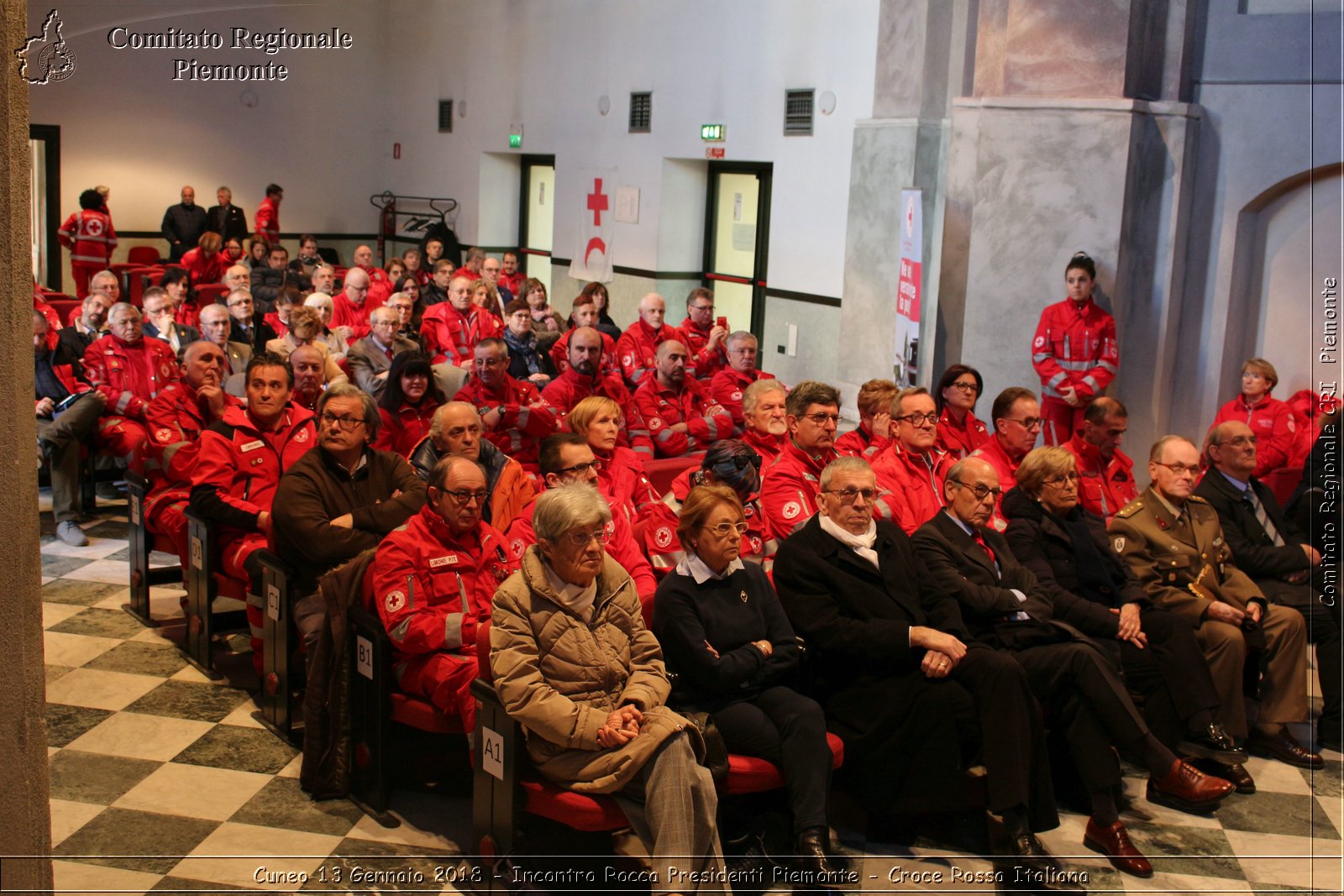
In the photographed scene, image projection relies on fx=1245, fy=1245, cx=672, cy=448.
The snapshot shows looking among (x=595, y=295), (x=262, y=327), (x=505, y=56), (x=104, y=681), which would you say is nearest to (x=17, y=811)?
(x=104, y=681)

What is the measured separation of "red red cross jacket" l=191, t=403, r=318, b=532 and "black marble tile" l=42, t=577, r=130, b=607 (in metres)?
1.51

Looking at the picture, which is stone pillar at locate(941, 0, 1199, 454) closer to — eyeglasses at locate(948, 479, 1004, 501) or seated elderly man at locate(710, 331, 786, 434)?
seated elderly man at locate(710, 331, 786, 434)

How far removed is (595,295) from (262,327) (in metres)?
2.65

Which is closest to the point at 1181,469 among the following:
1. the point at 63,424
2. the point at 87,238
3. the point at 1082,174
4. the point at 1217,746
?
the point at 1217,746

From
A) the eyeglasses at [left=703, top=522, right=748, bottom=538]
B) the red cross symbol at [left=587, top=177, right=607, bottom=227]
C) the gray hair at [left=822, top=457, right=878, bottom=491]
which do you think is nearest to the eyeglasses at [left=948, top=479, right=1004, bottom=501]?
the gray hair at [left=822, top=457, right=878, bottom=491]

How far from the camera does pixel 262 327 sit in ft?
30.1

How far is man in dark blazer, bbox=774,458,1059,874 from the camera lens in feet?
13.1

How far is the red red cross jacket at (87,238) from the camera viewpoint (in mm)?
14766

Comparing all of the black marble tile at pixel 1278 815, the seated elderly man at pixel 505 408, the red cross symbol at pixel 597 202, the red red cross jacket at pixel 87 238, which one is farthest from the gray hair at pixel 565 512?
the red red cross jacket at pixel 87 238

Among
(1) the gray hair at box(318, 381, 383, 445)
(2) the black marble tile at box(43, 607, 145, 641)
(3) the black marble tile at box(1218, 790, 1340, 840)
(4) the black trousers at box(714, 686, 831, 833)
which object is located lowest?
(3) the black marble tile at box(1218, 790, 1340, 840)

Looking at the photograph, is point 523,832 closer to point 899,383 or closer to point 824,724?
point 824,724

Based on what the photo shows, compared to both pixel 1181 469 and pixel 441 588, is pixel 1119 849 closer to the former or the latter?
pixel 1181 469

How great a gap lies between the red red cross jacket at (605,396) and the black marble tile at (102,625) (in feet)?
7.83

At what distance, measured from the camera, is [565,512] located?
3496 millimetres
